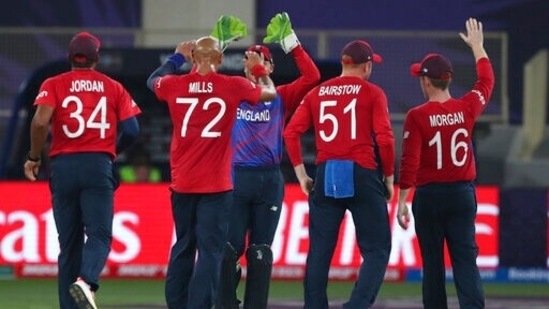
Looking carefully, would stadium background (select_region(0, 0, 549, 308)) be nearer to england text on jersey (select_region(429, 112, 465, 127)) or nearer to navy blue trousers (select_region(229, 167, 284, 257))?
navy blue trousers (select_region(229, 167, 284, 257))

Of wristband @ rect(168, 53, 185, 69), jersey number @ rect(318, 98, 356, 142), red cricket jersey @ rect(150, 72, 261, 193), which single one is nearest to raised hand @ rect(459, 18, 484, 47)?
jersey number @ rect(318, 98, 356, 142)

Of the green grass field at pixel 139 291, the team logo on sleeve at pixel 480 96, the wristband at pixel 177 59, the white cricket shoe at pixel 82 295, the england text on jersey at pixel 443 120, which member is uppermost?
the wristband at pixel 177 59

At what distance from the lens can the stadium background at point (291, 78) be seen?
22.3 metres

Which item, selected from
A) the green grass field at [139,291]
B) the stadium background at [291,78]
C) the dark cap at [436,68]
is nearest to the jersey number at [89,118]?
the dark cap at [436,68]

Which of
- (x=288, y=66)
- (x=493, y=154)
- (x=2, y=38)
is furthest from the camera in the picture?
(x=493, y=154)

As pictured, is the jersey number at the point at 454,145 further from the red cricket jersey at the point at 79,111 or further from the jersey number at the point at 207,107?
the red cricket jersey at the point at 79,111

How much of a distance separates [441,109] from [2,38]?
1379 cm

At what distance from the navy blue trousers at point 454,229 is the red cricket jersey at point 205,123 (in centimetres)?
167

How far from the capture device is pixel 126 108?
15570 millimetres

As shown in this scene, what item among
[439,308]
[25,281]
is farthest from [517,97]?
[439,308]

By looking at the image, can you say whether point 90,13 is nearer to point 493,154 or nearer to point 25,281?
point 493,154

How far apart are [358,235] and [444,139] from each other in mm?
1047

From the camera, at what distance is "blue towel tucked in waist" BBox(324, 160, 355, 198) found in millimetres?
15078

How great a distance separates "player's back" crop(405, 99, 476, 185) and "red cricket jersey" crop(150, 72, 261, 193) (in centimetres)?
144
